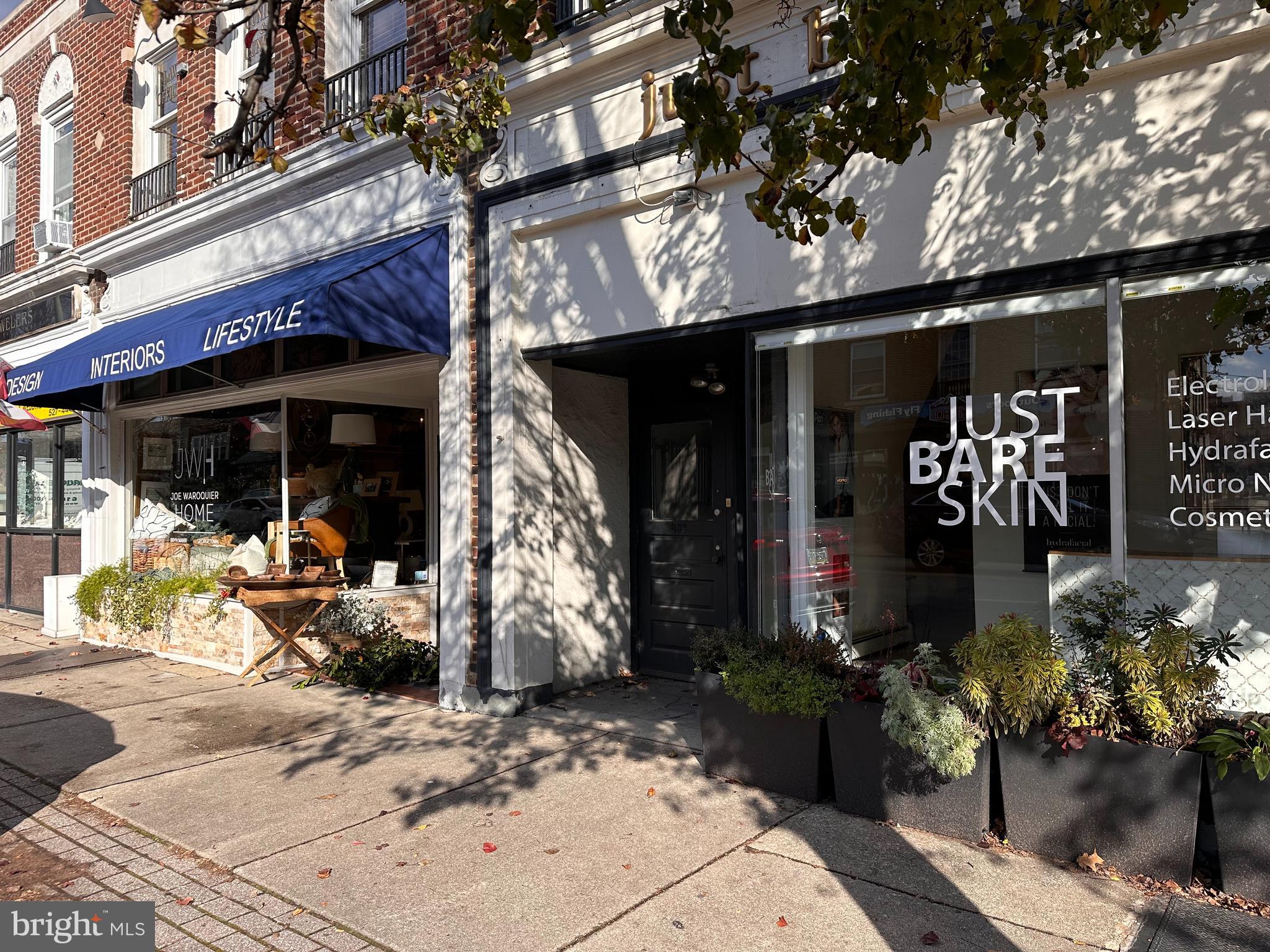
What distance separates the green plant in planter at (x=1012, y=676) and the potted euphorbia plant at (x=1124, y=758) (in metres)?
0.08

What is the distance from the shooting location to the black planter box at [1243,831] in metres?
3.63

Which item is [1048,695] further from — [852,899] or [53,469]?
[53,469]

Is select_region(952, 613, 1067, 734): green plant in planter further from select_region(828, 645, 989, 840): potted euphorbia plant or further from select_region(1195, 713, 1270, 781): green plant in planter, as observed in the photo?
select_region(1195, 713, 1270, 781): green plant in planter

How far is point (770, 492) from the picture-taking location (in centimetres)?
579

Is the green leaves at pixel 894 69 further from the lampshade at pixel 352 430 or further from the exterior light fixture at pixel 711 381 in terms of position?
the lampshade at pixel 352 430

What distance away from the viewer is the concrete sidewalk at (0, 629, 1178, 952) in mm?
3621

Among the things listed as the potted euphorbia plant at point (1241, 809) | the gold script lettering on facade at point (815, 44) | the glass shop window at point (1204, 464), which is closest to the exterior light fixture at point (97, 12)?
the gold script lettering on facade at point (815, 44)

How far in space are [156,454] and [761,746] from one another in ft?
29.4

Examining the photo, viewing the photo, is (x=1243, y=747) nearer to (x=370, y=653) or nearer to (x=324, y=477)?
(x=370, y=653)

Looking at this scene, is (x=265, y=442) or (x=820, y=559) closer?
(x=820, y=559)

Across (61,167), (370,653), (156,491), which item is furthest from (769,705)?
(61,167)

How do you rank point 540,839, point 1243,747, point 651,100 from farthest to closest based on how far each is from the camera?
point 651,100 → point 540,839 → point 1243,747

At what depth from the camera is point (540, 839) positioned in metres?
4.51

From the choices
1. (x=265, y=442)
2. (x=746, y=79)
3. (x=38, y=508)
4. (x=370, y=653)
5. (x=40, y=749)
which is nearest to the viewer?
(x=746, y=79)
